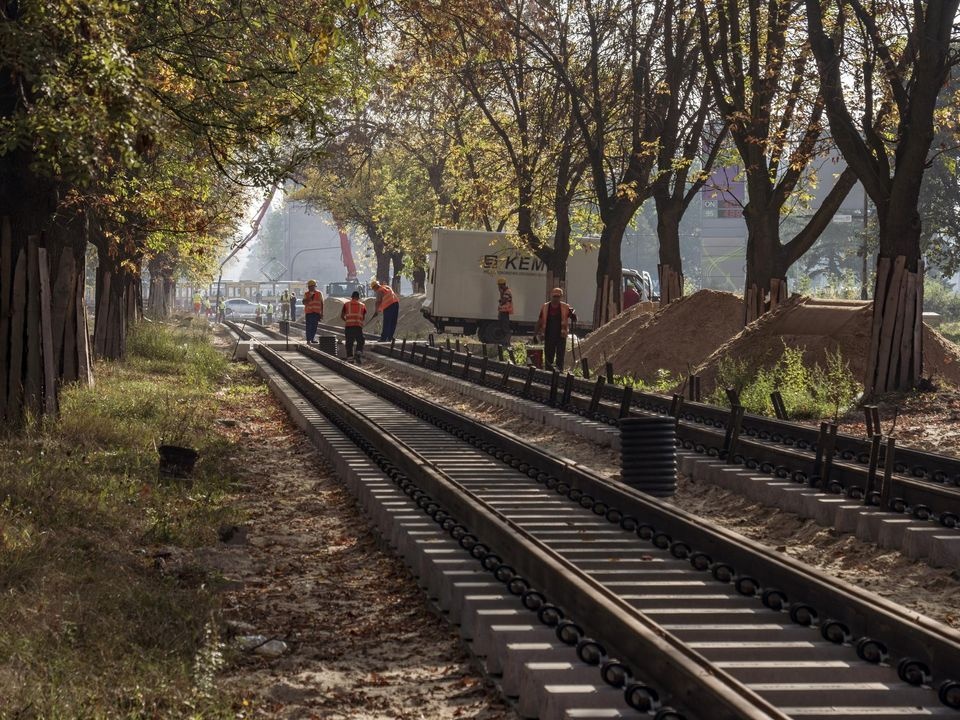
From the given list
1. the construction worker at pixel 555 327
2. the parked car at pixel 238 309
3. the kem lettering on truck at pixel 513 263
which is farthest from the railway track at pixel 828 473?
the parked car at pixel 238 309

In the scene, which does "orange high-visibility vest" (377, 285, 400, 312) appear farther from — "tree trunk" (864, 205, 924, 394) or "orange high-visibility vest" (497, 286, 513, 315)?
"tree trunk" (864, 205, 924, 394)

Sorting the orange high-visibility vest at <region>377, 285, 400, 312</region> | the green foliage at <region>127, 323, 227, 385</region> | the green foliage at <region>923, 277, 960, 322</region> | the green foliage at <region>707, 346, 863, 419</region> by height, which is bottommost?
the green foliage at <region>127, 323, 227, 385</region>

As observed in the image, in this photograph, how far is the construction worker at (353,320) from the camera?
33.8m

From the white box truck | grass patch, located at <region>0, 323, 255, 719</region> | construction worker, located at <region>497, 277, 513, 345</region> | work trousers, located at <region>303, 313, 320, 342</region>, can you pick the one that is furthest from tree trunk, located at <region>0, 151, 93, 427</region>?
work trousers, located at <region>303, 313, 320, 342</region>

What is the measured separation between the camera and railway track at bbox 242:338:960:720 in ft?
18.3

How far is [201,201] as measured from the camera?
21391 mm

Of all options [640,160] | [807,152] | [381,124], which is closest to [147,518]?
[807,152]

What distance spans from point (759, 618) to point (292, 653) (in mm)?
2472

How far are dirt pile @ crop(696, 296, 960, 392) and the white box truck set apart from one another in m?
18.6

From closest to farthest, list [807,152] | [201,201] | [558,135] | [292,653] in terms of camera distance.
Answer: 1. [292,653]
2. [201,201]
3. [807,152]
4. [558,135]

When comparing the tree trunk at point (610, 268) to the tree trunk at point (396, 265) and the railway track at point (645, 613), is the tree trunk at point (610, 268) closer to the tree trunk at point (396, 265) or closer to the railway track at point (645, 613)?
the railway track at point (645, 613)

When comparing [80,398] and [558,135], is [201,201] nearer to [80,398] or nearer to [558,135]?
[80,398]

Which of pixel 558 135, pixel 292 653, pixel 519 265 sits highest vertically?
pixel 558 135

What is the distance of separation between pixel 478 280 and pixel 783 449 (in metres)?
28.9
